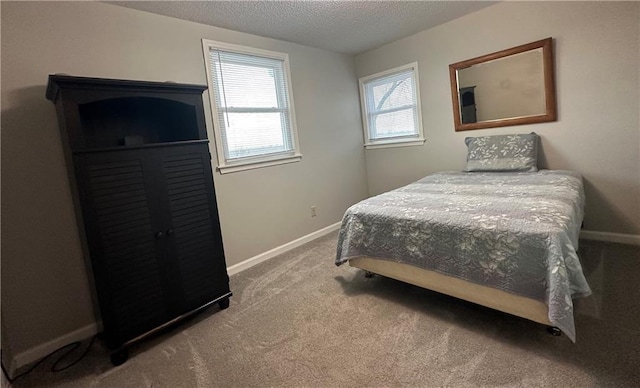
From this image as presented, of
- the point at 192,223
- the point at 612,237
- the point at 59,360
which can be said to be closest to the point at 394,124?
the point at 612,237

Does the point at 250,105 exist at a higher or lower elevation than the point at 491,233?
higher

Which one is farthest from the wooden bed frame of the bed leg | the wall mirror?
the wall mirror

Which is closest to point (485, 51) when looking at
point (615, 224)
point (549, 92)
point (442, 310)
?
point (549, 92)

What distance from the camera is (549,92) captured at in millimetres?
2922

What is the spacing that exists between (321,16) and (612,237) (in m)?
3.27

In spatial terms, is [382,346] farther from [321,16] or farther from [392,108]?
[392,108]

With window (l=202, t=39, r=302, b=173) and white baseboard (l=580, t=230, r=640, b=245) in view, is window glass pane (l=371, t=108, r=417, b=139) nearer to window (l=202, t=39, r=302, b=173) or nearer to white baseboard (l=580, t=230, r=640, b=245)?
window (l=202, t=39, r=302, b=173)

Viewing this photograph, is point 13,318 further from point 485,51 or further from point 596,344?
point 485,51

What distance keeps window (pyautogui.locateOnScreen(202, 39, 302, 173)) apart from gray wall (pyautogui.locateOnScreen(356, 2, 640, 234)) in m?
1.88

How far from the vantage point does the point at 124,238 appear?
1903mm

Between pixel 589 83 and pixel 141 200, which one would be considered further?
pixel 589 83

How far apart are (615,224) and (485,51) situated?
1.99m

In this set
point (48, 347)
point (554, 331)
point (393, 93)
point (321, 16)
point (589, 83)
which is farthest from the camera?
point (393, 93)

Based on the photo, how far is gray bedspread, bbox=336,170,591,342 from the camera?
1523mm
